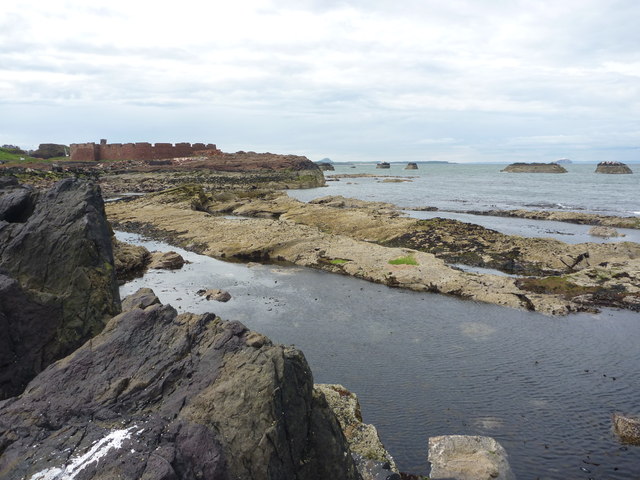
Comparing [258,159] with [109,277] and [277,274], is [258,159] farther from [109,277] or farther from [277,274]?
[109,277]

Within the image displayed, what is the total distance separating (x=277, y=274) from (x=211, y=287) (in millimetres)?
5365

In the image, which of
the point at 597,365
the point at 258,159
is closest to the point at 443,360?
the point at 597,365

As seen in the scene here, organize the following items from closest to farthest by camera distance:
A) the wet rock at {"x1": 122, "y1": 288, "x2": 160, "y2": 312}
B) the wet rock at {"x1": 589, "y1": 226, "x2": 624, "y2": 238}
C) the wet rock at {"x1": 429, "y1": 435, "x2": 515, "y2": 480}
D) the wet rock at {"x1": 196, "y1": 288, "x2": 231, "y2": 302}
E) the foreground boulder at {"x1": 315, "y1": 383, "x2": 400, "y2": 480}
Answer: the foreground boulder at {"x1": 315, "y1": 383, "x2": 400, "y2": 480}, the wet rock at {"x1": 122, "y1": 288, "x2": 160, "y2": 312}, the wet rock at {"x1": 429, "y1": 435, "x2": 515, "y2": 480}, the wet rock at {"x1": 196, "y1": 288, "x2": 231, "y2": 302}, the wet rock at {"x1": 589, "y1": 226, "x2": 624, "y2": 238}

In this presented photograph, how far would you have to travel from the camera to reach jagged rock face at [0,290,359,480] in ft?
21.6

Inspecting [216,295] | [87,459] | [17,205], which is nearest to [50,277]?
[17,205]

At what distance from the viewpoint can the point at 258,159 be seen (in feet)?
522

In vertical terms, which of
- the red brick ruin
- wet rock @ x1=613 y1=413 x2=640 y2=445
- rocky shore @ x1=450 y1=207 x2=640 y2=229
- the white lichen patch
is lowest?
wet rock @ x1=613 y1=413 x2=640 y2=445

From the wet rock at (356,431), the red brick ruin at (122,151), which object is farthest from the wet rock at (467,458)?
the red brick ruin at (122,151)

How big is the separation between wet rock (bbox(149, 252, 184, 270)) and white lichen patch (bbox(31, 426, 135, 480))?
2730 cm

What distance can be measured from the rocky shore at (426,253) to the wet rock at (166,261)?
439 cm

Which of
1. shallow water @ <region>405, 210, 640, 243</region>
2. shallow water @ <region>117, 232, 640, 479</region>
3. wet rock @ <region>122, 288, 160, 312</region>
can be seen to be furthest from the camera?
shallow water @ <region>405, 210, 640, 243</region>

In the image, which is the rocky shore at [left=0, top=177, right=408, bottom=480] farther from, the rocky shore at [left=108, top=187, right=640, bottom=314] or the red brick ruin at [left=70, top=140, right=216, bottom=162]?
the red brick ruin at [left=70, top=140, right=216, bottom=162]

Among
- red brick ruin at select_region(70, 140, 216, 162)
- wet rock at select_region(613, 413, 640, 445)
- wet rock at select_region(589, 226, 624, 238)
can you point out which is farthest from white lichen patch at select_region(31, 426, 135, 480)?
red brick ruin at select_region(70, 140, 216, 162)

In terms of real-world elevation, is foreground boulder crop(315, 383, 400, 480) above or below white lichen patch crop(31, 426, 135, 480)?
below
